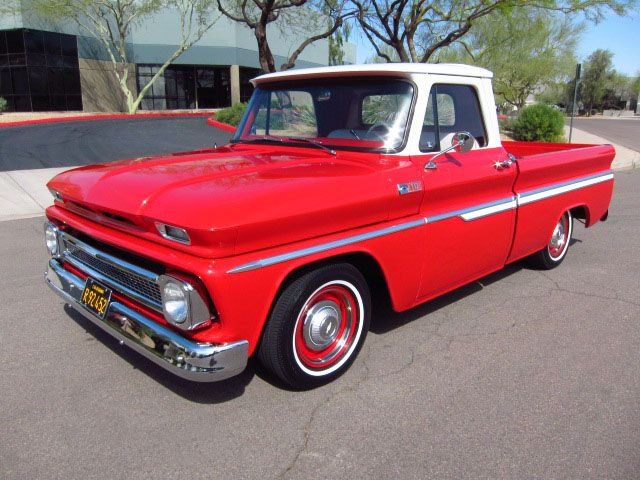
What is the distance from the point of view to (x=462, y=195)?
3.61m

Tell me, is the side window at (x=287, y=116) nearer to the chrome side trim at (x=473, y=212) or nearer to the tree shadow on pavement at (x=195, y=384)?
the chrome side trim at (x=473, y=212)

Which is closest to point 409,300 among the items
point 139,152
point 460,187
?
point 460,187

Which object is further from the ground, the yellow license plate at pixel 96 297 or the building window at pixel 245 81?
the building window at pixel 245 81

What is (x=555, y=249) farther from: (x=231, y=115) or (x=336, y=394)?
(x=231, y=115)

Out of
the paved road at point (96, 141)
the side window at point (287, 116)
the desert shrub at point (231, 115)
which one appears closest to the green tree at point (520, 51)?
the desert shrub at point (231, 115)

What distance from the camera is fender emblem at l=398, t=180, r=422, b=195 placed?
315 cm

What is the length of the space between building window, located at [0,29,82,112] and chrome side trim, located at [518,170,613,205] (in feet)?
90.0

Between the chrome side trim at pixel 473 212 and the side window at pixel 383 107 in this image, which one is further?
the side window at pixel 383 107

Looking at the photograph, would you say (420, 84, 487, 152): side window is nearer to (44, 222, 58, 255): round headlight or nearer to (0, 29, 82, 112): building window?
(44, 222, 58, 255): round headlight

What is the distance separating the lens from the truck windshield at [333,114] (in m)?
3.42

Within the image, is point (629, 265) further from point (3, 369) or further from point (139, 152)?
point (139, 152)

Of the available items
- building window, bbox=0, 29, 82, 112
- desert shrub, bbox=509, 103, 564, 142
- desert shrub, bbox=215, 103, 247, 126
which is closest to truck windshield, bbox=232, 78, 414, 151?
desert shrub, bbox=509, 103, 564, 142

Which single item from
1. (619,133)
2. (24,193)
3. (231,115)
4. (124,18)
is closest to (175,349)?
(24,193)

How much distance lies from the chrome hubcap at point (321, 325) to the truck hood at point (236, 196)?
469mm
